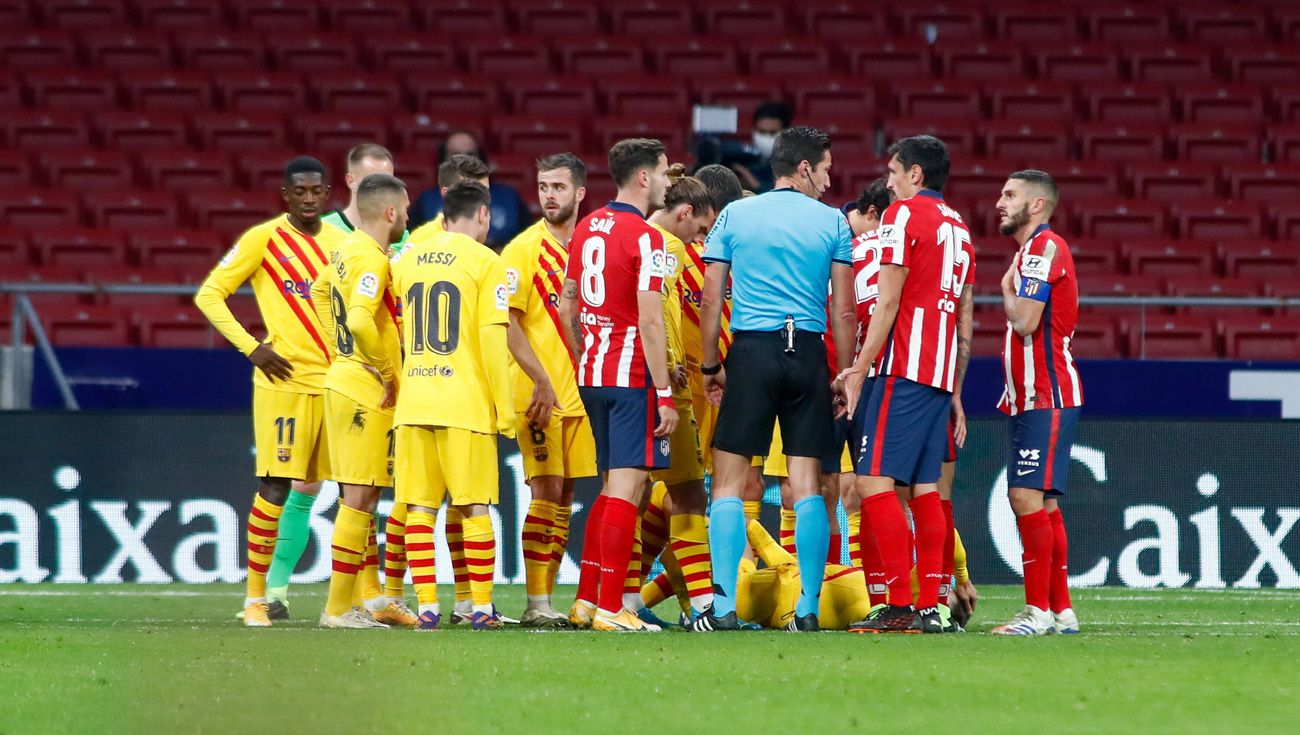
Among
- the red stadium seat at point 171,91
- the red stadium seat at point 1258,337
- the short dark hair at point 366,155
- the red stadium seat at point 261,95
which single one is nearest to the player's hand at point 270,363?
the short dark hair at point 366,155

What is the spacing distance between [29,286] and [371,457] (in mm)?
4742

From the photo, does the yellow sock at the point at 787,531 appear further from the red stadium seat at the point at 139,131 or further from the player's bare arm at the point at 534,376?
the red stadium seat at the point at 139,131

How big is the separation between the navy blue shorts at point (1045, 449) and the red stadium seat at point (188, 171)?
10234 millimetres

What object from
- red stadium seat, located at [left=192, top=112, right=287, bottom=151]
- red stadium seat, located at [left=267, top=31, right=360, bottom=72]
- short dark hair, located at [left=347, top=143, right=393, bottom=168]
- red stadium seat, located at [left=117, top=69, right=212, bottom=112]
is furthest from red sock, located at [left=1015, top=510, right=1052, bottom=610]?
red stadium seat, located at [left=267, top=31, right=360, bottom=72]

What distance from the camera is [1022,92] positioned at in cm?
1764

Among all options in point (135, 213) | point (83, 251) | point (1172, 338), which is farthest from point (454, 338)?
point (135, 213)

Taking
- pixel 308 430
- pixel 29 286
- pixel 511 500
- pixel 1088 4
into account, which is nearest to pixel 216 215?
pixel 29 286

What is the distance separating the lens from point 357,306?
761 cm

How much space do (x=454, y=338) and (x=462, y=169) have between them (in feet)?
3.59

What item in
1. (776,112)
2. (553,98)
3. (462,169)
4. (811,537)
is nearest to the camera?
(811,537)

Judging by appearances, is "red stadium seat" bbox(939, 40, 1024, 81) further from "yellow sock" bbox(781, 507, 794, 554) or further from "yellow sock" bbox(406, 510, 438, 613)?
"yellow sock" bbox(406, 510, 438, 613)

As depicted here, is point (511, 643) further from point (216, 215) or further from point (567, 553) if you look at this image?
point (216, 215)

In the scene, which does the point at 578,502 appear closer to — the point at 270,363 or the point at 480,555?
the point at 270,363

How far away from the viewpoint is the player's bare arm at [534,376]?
7.88 metres
